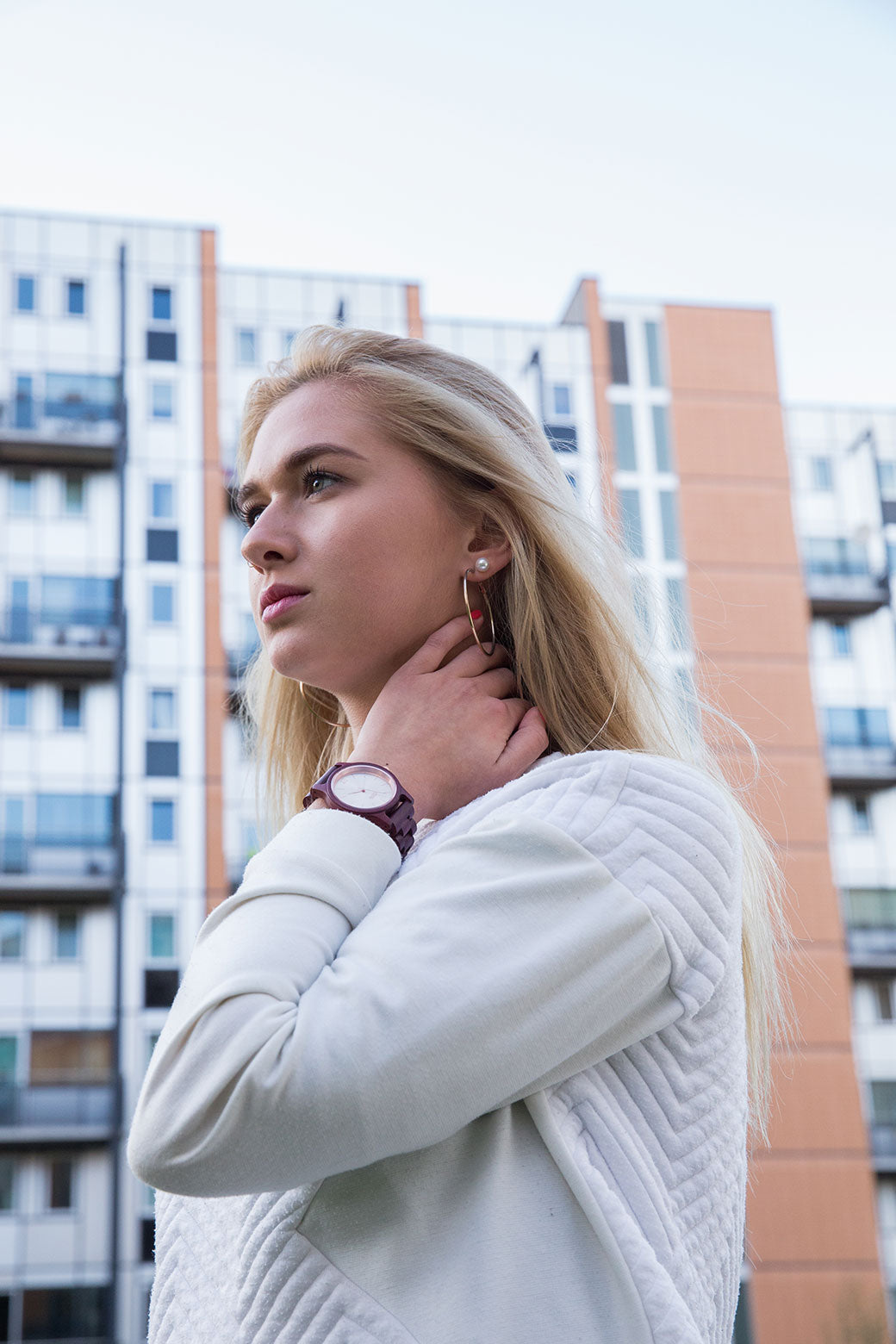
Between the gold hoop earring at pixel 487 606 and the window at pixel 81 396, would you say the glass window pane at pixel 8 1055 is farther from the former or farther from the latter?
the gold hoop earring at pixel 487 606

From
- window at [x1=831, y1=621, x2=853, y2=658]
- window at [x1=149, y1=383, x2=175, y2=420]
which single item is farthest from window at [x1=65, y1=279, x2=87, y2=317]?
window at [x1=831, y1=621, x2=853, y2=658]

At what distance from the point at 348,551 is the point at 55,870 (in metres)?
16.9

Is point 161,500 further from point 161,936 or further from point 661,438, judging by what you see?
point 661,438

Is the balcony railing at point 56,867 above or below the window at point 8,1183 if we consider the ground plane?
above

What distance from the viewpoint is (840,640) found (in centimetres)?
2064

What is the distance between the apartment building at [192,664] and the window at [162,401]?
47 millimetres

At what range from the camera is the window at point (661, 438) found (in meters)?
20.6

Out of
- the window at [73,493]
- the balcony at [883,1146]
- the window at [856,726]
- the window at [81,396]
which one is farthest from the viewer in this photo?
the window at [856,726]

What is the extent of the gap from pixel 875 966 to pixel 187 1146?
19.3 meters

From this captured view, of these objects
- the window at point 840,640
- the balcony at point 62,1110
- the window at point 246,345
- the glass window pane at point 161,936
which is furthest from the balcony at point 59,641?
the window at point 840,640

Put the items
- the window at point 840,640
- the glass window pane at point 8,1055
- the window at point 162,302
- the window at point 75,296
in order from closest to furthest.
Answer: the glass window pane at point 8,1055, the window at point 75,296, the window at point 162,302, the window at point 840,640

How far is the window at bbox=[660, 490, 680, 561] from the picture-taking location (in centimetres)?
1994

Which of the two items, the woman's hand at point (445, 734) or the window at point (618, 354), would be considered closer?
the woman's hand at point (445, 734)

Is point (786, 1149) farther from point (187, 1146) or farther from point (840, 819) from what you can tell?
point (187, 1146)
